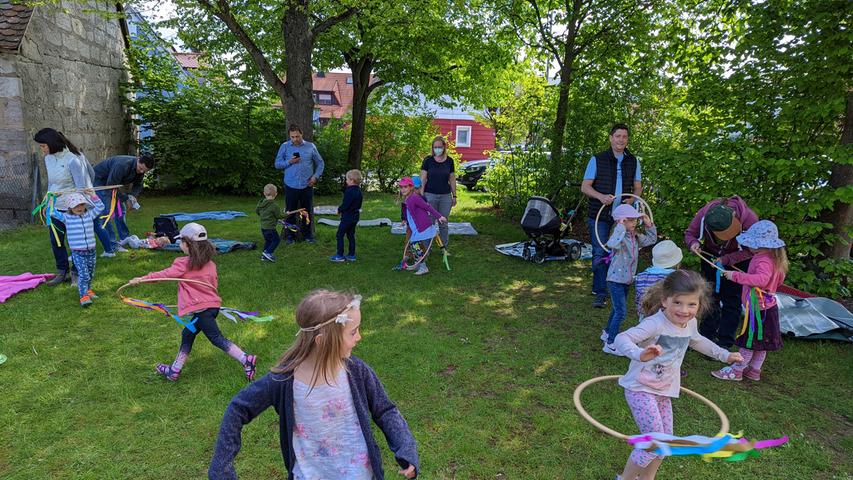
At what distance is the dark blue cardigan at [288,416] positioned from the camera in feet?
6.06

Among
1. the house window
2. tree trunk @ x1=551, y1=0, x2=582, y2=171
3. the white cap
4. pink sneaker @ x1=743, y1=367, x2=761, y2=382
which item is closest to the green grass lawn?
pink sneaker @ x1=743, y1=367, x2=761, y2=382

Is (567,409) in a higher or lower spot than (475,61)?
lower

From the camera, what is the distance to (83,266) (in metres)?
5.75

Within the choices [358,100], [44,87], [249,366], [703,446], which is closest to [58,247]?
[249,366]

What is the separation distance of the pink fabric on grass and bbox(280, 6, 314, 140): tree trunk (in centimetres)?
437

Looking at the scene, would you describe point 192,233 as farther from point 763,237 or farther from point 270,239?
point 763,237

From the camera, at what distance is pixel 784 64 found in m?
6.44

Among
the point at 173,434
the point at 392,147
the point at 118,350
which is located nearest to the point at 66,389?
the point at 118,350

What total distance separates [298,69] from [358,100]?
23.6 feet

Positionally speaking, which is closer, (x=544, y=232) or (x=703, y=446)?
(x=703, y=446)

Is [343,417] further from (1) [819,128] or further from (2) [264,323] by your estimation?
(1) [819,128]

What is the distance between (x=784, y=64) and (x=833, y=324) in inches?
129

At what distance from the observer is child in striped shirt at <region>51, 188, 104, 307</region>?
18.5ft

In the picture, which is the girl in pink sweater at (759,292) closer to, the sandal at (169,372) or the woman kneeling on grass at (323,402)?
the woman kneeling on grass at (323,402)
